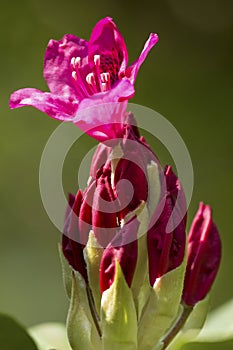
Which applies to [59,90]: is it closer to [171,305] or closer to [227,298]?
[171,305]

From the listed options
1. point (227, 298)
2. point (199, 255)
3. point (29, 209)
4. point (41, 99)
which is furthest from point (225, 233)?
point (41, 99)

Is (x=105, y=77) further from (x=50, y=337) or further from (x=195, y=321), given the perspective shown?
(x=50, y=337)

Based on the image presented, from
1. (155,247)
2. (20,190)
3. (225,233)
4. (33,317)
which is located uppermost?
(155,247)

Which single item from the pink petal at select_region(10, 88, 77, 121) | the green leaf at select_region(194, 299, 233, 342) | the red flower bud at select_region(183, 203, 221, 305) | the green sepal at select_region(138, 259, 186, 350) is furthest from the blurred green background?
the pink petal at select_region(10, 88, 77, 121)

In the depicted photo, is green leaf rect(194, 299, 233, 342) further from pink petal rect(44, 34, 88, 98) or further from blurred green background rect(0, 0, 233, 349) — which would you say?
blurred green background rect(0, 0, 233, 349)

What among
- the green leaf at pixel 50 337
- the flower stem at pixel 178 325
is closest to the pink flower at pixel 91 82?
the flower stem at pixel 178 325

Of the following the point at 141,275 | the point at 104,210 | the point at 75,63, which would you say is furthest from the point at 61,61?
the point at 141,275
